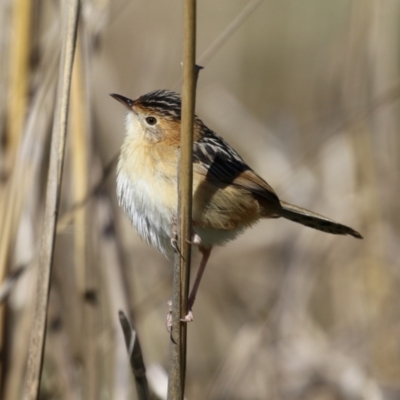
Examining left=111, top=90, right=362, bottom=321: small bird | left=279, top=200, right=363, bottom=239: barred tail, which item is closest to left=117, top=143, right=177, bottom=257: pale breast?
left=111, top=90, right=362, bottom=321: small bird

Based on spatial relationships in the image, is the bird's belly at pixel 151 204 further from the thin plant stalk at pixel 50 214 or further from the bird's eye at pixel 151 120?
the thin plant stalk at pixel 50 214

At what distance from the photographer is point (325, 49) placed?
5273mm

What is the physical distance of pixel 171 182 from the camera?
272cm

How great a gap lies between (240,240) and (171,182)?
8.01ft

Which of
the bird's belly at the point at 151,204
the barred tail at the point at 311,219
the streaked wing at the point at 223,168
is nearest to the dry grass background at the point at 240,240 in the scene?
the streaked wing at the point at 223,168

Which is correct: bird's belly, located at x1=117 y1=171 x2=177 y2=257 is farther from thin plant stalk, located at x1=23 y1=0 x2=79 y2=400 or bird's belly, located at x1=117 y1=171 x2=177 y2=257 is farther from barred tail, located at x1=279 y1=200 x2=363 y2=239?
barred tail, located at x1=279 y1=200 x2=363 y2=239

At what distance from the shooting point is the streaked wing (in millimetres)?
2910

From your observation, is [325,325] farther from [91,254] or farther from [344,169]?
[91,254]

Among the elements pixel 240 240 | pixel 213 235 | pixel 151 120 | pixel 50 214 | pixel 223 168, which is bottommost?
pixel 50 214

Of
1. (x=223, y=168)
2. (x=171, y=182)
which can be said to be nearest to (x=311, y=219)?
(x=223, y=168)

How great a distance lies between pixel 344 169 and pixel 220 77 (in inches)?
82.8

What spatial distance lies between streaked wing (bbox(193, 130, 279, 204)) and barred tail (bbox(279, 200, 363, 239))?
0.13 m

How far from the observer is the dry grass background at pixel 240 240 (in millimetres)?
Answer: 3186

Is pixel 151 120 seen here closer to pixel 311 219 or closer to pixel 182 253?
pixel 311 219
